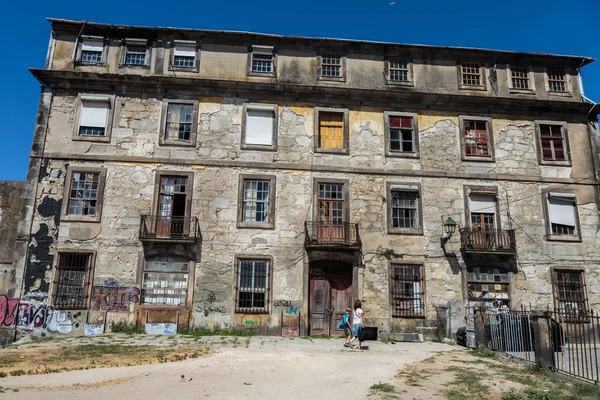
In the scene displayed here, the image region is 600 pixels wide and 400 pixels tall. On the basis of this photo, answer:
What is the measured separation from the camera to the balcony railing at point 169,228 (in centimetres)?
1709

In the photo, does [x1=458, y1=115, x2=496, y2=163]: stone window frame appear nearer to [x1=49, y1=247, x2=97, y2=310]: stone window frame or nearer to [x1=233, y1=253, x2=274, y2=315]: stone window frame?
[x1=233, y1=253, x2=274, y2=315]: stone window frame

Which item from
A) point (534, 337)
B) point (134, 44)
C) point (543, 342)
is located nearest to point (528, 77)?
point (534, 337)

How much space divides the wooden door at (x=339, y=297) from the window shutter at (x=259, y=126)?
5889mm

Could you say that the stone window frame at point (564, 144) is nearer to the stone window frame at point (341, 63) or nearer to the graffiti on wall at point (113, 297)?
the stone window frame at point (341, 63)

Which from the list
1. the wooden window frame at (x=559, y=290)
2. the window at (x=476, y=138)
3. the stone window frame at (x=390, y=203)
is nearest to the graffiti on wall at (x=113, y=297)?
the stone window frame at (x=390, y=203)

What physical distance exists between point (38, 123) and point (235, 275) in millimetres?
9387

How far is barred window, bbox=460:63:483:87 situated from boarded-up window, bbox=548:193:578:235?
219 inches

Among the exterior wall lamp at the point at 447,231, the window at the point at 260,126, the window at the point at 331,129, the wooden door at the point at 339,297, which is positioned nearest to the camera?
the wooden door at the point at 339,297

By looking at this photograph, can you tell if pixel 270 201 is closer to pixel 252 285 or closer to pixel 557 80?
pixel 252 285

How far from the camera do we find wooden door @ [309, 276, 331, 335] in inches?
688

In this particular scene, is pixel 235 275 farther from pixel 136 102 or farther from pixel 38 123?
pixel 38 123

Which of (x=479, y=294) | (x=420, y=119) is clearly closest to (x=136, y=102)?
(x=420, y=119)

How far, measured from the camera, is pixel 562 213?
19312 mm

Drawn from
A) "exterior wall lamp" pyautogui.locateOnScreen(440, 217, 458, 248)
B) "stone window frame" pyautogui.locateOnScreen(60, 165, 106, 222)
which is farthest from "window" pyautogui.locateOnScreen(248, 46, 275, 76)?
"exterior wall lamp" pyautogui.locateOnScreen(440, 217, 458, 248)
